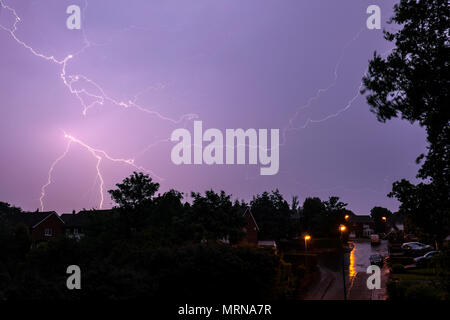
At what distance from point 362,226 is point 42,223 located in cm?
8027

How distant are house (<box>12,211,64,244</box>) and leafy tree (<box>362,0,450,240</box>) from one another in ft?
169

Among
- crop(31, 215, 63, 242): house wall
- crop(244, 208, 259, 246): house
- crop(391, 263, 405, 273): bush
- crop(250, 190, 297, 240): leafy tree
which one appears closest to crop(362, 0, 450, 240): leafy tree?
crop(391, 263, 405, 273): bush

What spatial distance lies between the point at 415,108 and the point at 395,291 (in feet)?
28.6

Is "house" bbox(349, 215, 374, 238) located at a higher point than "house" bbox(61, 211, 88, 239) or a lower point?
lower

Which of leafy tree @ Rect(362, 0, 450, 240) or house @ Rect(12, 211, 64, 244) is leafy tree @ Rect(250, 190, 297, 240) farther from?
leafy tree @ Rect(362, 0, 450, 240)

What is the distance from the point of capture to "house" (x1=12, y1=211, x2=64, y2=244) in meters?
52.1

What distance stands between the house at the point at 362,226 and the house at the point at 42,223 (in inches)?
A: 2734

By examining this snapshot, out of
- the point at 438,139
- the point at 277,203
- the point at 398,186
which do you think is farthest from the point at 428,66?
the point at 277,203

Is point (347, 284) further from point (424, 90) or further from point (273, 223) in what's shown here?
point (273, 223)

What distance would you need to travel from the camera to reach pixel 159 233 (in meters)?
20.9

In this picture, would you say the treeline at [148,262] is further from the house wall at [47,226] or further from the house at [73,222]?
the house at [73,222]

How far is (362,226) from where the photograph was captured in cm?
9875

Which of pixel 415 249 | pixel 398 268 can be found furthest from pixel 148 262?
pixel 415 249
